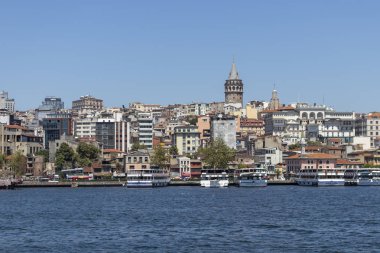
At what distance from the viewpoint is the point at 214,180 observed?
404 feet

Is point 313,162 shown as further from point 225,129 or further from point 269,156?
point 225,129

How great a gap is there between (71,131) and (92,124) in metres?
11.3

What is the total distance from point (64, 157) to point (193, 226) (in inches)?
3387

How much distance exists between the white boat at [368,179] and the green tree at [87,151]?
37.2m

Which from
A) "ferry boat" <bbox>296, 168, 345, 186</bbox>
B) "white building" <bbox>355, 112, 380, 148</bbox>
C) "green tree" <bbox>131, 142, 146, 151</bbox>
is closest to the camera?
"ferry boat" <bbox>296, 168, 345, 186</bbox>

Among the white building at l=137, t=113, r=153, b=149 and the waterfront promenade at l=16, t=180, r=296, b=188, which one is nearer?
the waterfront promenade at l=16, t=180, r=296, b=188

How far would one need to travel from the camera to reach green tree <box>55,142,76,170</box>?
140375 mm

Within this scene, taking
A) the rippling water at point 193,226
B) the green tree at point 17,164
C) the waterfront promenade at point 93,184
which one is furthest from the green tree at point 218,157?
the rippling water at point 193,226

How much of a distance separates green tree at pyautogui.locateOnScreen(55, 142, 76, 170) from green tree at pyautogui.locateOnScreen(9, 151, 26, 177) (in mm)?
4663

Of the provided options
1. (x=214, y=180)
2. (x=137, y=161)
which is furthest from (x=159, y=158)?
(x=214, y=180)

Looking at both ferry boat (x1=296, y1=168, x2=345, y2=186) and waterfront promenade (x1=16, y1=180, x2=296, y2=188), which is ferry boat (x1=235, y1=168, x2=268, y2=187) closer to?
waterfront promenade (x1=16, y1=180, x2=296, y2=188)

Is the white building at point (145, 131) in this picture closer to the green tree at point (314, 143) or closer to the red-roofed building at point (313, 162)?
the green tree at point (314, 143)

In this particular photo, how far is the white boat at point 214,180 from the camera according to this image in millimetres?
122312

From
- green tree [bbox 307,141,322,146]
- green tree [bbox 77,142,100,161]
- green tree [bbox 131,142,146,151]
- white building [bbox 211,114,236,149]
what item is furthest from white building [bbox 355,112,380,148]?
green tree [bbox 77,142,100,161]
